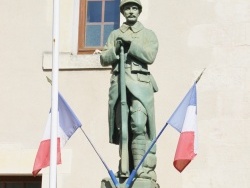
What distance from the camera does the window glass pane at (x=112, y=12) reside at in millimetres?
16797

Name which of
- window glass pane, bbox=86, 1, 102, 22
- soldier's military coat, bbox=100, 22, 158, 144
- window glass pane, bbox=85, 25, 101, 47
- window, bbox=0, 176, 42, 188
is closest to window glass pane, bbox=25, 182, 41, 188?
window, bbox=0, 176, 42, 188

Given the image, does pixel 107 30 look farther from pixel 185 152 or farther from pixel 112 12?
pixel 185 152

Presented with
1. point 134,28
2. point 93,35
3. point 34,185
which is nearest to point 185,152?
point 134,28

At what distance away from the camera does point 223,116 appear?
15.9 meters

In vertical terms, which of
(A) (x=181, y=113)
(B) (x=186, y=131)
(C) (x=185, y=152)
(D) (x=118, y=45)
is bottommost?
(C) (x=185, y=152)

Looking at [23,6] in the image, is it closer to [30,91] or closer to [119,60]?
[30,91]

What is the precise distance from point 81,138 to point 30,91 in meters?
0.97

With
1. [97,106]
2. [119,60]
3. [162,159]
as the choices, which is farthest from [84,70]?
[119,60]

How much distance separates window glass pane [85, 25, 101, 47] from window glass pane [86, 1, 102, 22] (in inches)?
4.2

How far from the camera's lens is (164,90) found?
16156 millimetres

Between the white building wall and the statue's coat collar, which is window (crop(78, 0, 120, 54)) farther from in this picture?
the statue's coat collar

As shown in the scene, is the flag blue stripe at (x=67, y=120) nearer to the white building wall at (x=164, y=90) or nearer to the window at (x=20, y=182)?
the white building wall at (x=164, y=90)

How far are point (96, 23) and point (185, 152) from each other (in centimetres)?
437

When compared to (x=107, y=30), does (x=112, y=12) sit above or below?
above
